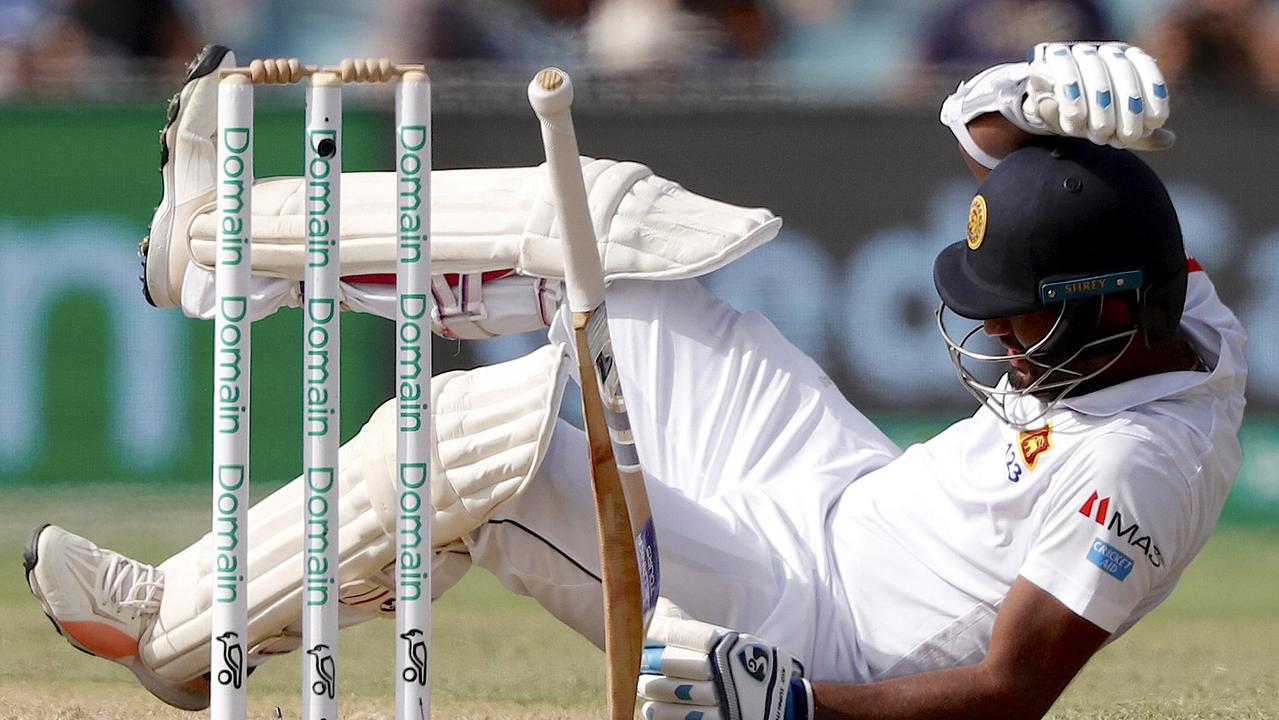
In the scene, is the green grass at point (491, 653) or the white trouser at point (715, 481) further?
the green grass at point (491, 653)

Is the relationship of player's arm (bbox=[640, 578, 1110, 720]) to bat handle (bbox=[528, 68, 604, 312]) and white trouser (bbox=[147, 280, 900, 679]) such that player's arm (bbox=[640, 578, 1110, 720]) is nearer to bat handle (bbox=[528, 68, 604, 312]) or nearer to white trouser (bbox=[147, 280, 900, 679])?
white trouser (bbox=[147, 280, 900, 679])

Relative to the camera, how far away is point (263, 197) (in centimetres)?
271

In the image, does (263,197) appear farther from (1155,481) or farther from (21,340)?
(21,340)

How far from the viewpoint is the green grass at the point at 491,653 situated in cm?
284

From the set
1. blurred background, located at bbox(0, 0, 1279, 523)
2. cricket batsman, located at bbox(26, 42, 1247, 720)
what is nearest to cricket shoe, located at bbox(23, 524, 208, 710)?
cricket batsman, located at bbox(26, 42, 1247, 720)

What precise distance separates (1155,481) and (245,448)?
39.0 inches

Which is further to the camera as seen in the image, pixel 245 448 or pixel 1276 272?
pixel 1276 272

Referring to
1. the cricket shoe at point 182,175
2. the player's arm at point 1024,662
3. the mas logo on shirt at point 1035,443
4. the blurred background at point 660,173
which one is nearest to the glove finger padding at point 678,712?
the player's arm at point 1024,662

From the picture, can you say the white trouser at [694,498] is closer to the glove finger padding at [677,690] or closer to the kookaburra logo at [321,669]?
the glove finger padding at [677,690]

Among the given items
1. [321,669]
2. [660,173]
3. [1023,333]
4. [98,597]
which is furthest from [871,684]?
[660,173]

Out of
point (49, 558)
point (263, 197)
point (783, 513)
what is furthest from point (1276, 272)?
point (49, 558)

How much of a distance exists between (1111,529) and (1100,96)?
0.48 m

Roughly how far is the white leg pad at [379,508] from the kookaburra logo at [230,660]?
256mm

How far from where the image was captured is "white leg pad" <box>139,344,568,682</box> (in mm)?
2148
